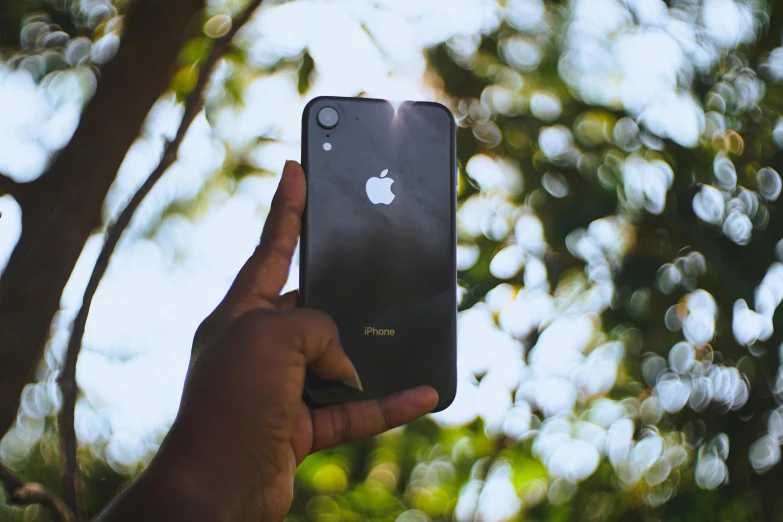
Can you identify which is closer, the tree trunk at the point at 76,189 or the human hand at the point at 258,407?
the human hand at the point at 258,407

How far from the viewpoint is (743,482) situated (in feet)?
4.97

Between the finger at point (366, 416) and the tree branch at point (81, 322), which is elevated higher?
the tree branch at point (81, 322)

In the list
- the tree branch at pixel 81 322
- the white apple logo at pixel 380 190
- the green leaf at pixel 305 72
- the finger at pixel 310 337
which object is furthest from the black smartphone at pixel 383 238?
the green leaf at pixel 305 72

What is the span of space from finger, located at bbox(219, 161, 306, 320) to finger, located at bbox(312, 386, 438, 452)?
222 mm

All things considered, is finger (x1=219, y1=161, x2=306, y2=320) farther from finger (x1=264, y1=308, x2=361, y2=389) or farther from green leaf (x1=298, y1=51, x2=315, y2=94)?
green leaf (x1=298, y1=51, x2=315, y2=94)

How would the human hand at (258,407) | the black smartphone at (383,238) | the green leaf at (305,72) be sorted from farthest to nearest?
1. the green leaf at (305,72)
2. the black smartphone at (383,238)
3. the human hand at (258,407)

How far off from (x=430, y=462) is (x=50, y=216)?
127cm

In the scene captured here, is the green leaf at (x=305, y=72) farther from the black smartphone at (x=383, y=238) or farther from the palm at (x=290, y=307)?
the palm at (x=290, y=307)

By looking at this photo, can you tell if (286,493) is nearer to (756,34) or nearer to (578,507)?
(578,507)

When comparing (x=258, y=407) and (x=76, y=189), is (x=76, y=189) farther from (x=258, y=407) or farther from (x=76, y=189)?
(x=258, y=407)

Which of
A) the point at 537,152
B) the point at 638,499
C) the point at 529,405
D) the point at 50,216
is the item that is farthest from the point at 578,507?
the point at 50,216

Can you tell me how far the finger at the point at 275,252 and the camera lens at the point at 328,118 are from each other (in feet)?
0.50

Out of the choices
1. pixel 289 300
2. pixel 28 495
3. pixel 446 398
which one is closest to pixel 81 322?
pixel 28 495

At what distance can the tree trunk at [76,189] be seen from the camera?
1330mm
